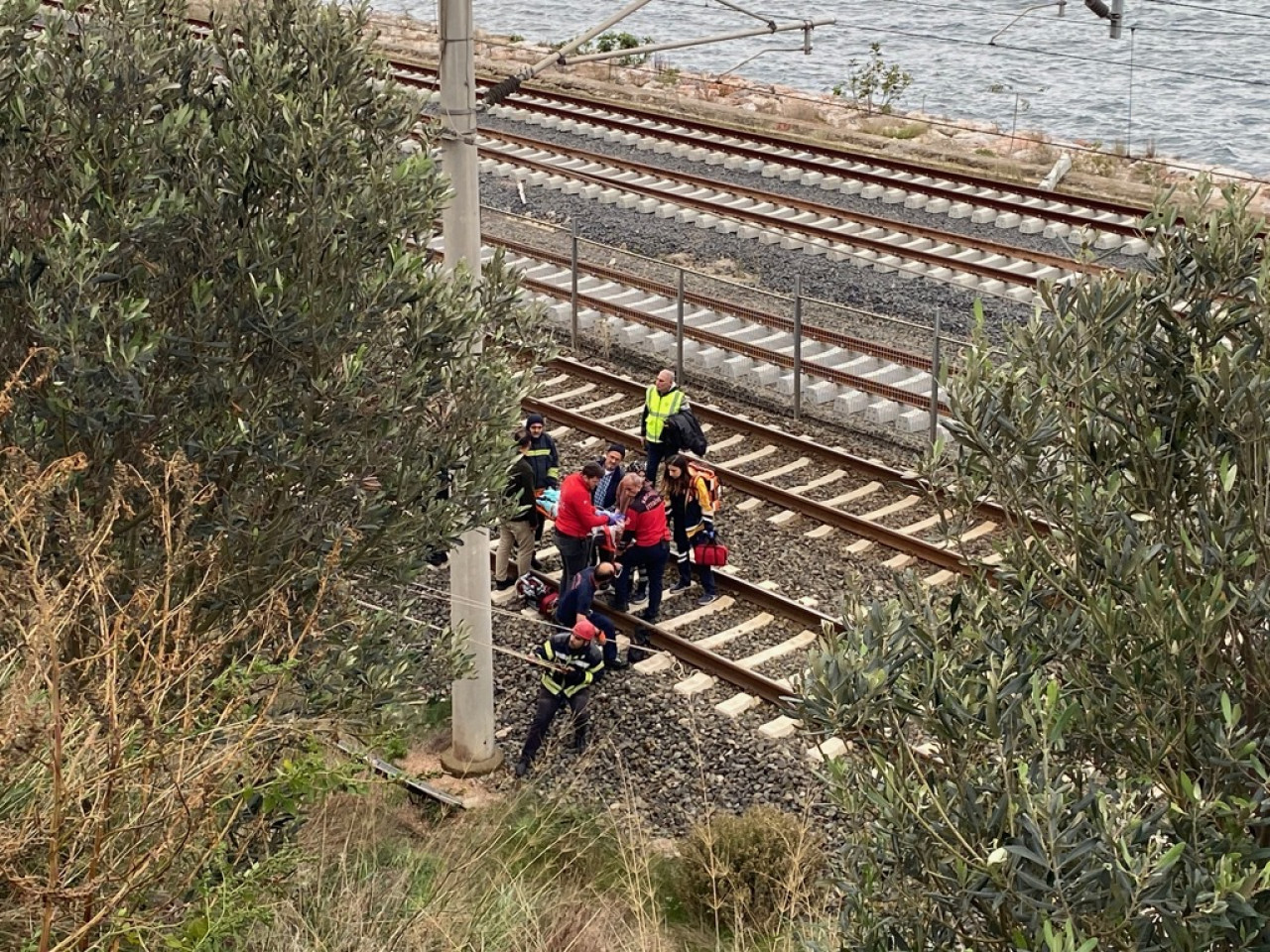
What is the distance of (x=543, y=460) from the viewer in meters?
13.9

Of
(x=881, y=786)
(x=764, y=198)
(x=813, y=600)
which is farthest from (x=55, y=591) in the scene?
(x=764, y=198)

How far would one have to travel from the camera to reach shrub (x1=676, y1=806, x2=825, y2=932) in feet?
31.8

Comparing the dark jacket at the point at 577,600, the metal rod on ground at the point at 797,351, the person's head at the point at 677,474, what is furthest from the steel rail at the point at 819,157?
the dark jacket at the point at 577,600

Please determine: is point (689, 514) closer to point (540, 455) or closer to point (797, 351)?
point (540, 455)

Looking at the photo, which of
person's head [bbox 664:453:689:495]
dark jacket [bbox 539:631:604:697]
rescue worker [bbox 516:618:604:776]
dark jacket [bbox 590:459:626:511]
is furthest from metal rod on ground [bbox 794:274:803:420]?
dark jacket [bbox 539:631:604:697]

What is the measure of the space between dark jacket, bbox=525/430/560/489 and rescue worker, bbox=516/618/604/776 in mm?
2586

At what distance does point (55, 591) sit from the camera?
625 cm

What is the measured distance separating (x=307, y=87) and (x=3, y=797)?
12.1 ft

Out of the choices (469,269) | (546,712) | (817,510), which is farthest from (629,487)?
(469,269)

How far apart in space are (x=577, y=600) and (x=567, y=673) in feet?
1.94

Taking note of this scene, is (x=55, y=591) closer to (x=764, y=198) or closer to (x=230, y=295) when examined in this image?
(x=230, y=295)

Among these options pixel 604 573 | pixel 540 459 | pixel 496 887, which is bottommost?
pixel 604 573

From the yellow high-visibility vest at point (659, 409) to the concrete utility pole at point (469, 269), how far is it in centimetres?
385

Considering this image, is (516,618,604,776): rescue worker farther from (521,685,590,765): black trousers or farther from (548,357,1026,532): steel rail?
(548,357,1026,532): steel rail
